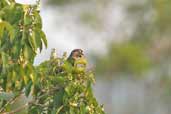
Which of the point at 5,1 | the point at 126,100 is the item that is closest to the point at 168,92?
the point at 126,100

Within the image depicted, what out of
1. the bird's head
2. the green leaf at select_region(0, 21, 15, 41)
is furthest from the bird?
the green leaf at select_region(0, 21, 15, 41)

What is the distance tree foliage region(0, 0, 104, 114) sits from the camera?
142 inches

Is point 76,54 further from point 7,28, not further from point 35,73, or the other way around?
point 7,28

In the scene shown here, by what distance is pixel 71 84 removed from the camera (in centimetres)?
359

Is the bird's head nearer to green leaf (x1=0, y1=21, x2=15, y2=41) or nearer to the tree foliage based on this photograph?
the tree foliage

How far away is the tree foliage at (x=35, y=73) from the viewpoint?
3615 mm

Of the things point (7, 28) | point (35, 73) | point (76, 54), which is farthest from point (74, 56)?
point (7, 28)

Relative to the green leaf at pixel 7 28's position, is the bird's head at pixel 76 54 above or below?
below

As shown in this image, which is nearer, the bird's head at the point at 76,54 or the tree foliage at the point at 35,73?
the tree foliage at the point at 35,73

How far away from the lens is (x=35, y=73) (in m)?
3.66

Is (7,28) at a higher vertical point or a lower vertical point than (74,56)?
higher

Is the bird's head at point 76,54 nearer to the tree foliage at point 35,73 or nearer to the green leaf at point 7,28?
the tree foliage at point 35,73

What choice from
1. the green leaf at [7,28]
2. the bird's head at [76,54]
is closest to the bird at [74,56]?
the bird's head at [76,54]

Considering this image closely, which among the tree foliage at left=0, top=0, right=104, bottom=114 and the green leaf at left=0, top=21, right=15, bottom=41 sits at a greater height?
the green leaf at left=0, top=21, right=15, bottom=41
